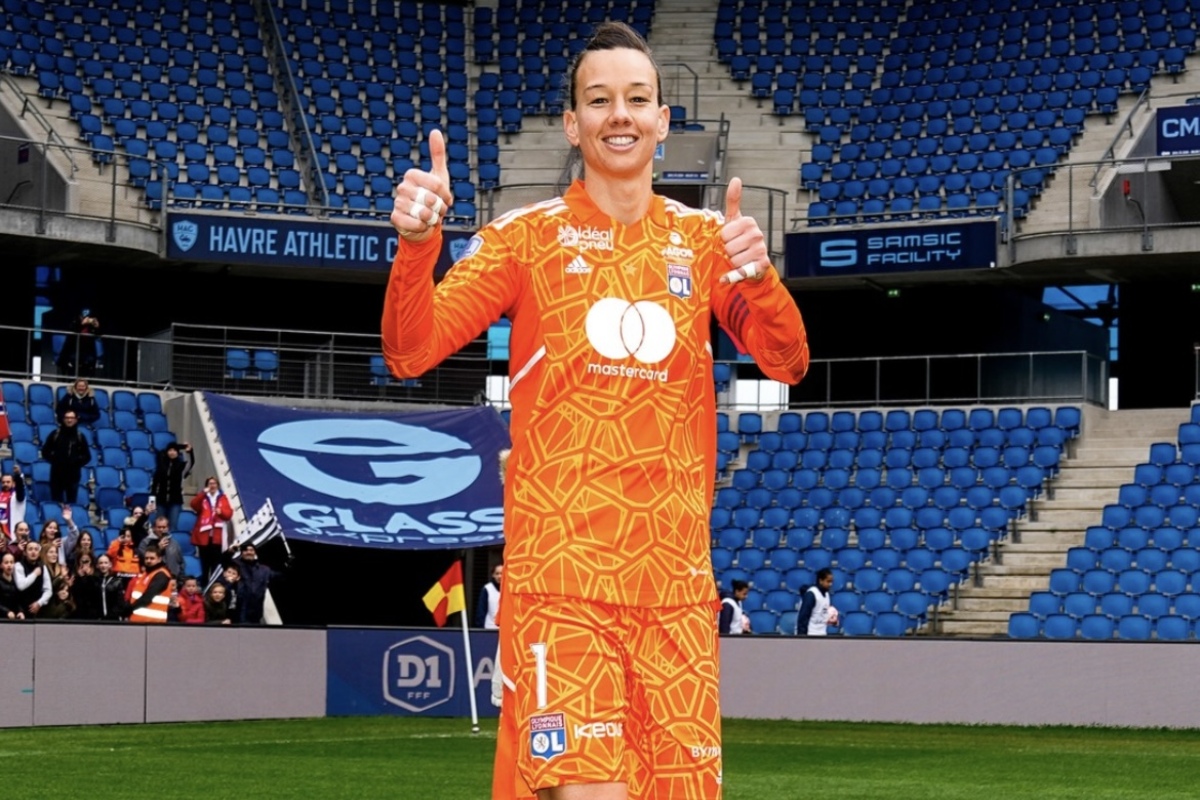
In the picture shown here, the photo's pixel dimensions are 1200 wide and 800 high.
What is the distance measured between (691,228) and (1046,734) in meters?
16.6

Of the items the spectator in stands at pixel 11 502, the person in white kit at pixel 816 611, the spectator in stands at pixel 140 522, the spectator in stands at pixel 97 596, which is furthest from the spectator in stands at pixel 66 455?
the person in white kit at pixel 816 611

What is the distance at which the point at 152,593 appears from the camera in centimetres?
2178

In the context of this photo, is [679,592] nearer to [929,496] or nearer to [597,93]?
[597,93]

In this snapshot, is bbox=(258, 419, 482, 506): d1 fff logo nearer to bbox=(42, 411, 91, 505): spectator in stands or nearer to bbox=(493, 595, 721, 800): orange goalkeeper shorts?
bbox=(42, 411, 91, 505): spectator in stands

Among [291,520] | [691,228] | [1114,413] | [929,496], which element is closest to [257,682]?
[291,520]

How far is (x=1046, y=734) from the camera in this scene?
20953 millimetres

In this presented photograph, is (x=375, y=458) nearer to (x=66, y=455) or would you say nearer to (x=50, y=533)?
(x=66, y=455)

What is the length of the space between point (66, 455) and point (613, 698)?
2271cm

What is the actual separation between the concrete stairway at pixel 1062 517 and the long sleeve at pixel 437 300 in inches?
830

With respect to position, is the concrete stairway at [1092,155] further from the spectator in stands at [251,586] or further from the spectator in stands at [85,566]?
the spectator in stands at [85,566]

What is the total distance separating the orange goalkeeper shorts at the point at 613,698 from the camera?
498 cm

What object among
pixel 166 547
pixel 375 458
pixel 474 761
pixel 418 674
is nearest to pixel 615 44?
pixel 474 761

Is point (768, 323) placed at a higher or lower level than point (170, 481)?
higher

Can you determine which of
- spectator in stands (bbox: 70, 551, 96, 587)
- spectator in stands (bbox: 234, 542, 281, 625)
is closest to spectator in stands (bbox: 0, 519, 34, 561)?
spectator in stands (bbox: 70, 551, 96, 587)
